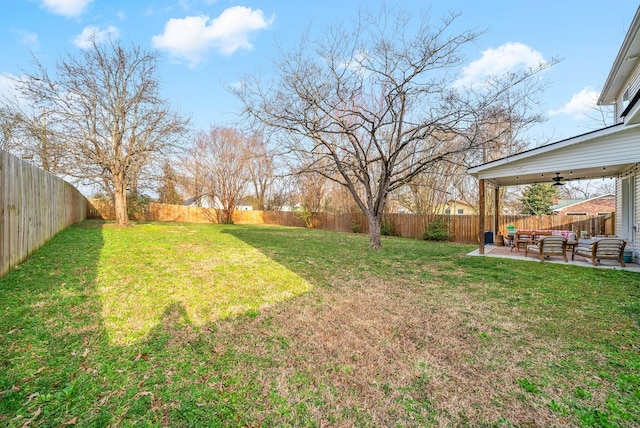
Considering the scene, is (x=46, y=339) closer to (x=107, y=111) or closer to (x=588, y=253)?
(x=588, y=253)

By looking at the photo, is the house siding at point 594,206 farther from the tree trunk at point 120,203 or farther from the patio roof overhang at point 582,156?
the tree trunk at point 120,203

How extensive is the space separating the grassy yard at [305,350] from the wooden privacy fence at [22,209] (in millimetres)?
387

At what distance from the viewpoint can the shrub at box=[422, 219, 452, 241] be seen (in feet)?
48.5

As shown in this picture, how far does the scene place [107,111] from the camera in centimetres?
1227

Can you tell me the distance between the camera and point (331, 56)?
29.3 ft

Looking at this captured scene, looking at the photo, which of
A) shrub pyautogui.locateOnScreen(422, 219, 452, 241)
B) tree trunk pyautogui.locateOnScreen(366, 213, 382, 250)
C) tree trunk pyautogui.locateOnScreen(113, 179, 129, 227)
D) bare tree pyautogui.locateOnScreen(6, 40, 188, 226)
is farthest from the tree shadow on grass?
shrub pyautogui.locateOnScreen(422, 219, 452, 241)

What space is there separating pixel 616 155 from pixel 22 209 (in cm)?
1248

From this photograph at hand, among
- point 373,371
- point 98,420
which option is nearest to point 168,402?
point 98,420

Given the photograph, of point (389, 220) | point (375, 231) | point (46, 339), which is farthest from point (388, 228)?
point (46, 339)

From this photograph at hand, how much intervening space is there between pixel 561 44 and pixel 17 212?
45.0ft

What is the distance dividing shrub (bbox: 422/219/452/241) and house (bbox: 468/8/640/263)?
17.1 ft

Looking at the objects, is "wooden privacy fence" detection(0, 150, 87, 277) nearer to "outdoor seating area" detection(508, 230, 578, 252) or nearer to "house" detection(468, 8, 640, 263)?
"house" detection(468, 8, 640, 263)

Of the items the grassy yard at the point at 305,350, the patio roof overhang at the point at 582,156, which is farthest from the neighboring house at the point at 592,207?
the grassy yard at the point at 305,350

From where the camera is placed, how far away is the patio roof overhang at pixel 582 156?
6.54 m
